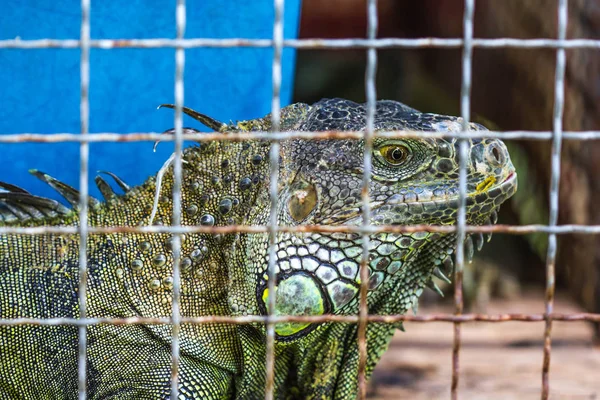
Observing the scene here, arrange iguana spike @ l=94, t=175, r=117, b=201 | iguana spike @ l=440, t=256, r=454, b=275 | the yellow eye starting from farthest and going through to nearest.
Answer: iguana spike @ l=94, t=175, r=117, b=201 → iguana spike @ l=440, t=256, r=454, b=275 → the yellow eye

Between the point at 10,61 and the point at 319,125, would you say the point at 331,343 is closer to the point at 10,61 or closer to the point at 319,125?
the point at 319,125

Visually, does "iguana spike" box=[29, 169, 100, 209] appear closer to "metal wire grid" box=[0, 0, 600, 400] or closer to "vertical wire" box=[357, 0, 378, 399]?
"metal wire grid" box=[0, 0, 600, 400]

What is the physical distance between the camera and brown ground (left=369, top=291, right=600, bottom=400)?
16.5ft

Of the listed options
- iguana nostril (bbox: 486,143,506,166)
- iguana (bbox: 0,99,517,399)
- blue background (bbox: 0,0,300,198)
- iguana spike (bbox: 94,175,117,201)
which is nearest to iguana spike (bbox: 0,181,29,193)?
iguana (bbox: 0,99,517,399)

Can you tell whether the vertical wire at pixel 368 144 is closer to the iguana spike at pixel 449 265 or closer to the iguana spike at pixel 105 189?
the iguana spike at pixel 449 265

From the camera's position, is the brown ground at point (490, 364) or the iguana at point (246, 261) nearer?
the iguana at point (246, 261)

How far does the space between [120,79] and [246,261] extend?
1.71 metres

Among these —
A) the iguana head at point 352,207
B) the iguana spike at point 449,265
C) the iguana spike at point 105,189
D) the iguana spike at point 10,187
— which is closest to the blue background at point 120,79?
the iguana spike at point 10,187

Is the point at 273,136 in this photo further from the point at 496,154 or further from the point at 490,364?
the point at 490,364

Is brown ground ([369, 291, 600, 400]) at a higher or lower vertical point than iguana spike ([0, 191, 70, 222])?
lower

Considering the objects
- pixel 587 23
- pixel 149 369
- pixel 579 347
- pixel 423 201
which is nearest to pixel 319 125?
pixel 423 201

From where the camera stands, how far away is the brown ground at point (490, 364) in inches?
198

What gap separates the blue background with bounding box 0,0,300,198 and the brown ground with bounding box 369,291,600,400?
2.28 m

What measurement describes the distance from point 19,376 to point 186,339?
0.84m
